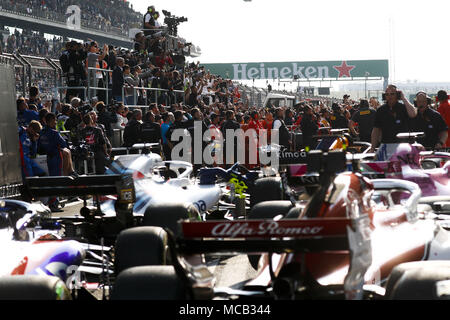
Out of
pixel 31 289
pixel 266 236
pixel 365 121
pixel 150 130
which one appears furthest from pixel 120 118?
pixel 266 236

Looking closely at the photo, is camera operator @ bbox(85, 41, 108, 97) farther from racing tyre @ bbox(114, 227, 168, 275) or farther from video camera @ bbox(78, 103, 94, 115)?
racing tyre @ bbox(114, 227, 168, 275)

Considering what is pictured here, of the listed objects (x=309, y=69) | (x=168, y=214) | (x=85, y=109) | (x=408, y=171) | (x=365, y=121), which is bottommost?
(x=168, y=214)

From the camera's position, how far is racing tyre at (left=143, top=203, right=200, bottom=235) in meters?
6.48

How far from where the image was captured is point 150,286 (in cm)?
405

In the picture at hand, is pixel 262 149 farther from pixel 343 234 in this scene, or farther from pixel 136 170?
pixel 343 234

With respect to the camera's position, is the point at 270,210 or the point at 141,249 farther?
the point at 270,210

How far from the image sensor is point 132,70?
1897 centimetres

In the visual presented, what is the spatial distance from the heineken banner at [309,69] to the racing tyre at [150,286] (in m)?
64.4

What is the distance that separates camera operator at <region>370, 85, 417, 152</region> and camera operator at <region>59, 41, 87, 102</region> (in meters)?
8.46

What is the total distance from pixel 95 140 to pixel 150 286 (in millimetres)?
9076

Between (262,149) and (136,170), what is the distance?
5.15m

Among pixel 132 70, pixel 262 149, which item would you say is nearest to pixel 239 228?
pixel 262 149

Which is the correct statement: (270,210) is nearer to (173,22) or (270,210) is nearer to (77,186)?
(77,186)

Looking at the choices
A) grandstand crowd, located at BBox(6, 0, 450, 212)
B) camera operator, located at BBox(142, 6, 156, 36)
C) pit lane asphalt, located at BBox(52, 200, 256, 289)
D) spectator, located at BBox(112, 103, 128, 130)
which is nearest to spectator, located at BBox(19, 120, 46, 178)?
grandstand crowd, located at BBox(6, 0, 450, 212)
